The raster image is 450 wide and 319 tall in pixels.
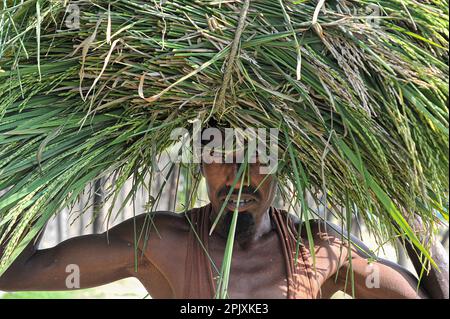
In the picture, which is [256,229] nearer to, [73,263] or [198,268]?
[198,268]

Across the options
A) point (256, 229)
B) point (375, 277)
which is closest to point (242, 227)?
point (256, 229)

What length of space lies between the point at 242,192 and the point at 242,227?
5.6 inches

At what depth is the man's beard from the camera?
1.96m

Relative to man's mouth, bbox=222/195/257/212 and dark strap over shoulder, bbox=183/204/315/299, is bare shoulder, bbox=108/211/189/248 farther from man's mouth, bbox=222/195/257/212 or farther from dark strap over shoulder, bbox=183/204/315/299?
man's mouth, bbox=222/195/257/212

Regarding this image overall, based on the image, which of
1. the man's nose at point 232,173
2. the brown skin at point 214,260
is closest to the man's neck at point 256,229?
the brown skin at point 214,260

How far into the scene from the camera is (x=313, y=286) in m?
1.94

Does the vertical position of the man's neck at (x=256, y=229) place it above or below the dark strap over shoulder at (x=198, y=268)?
above

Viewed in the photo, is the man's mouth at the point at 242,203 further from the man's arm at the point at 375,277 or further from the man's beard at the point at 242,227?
the man's arm at the point at 375,277

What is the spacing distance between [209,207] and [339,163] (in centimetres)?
50

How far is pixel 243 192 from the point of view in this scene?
187cm

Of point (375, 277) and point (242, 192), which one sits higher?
point (242, 192)

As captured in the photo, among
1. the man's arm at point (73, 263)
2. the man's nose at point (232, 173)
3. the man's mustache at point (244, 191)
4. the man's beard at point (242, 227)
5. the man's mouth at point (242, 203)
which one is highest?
the man's nose at point (232, 173)

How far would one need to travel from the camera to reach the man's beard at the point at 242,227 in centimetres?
196

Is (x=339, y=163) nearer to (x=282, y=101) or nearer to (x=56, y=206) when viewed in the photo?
(x=282, y=101)
